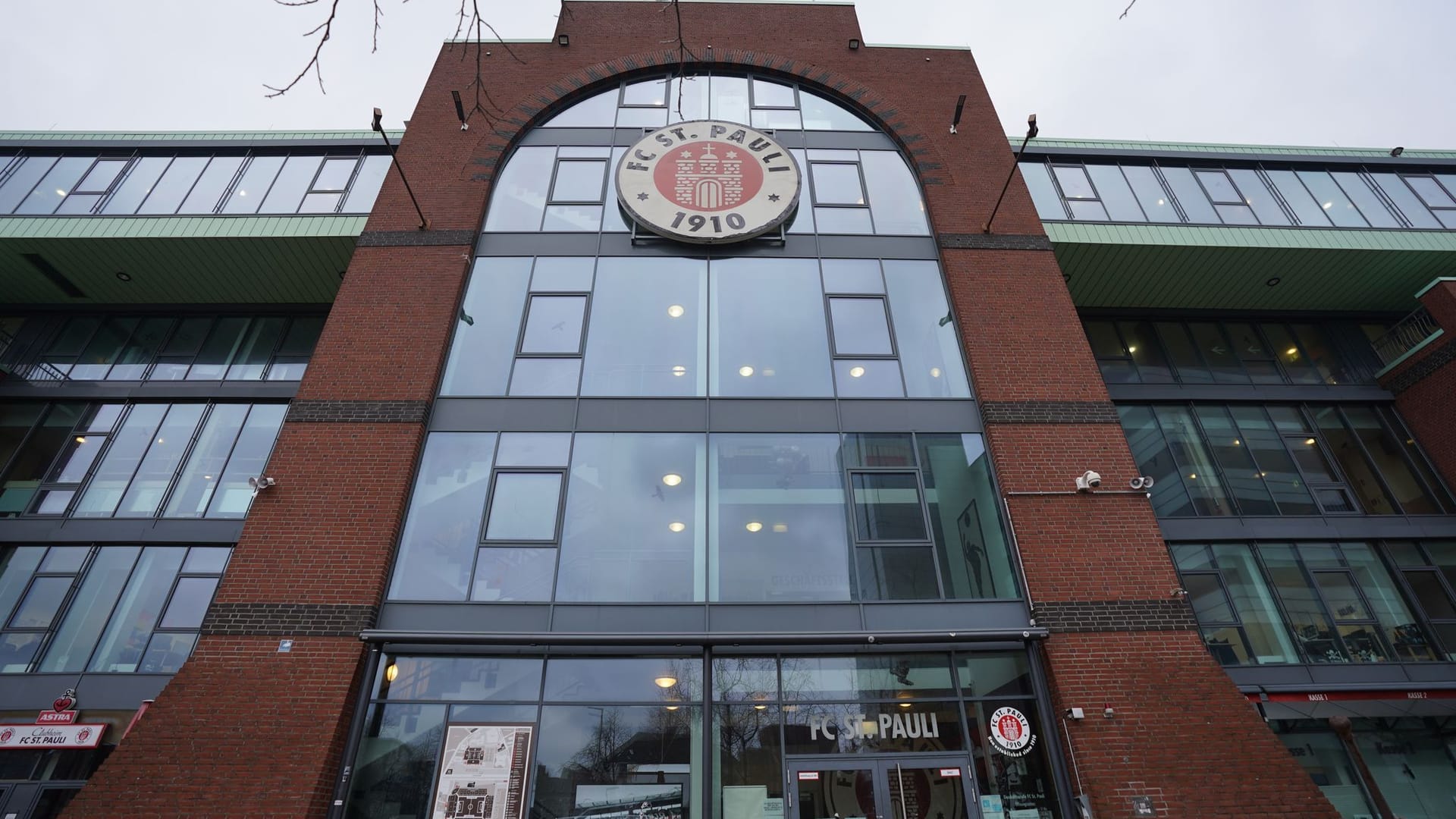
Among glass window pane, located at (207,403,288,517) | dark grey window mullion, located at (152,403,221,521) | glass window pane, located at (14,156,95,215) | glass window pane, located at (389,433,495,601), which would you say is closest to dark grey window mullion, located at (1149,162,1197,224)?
glass window pane, located at (389,433,495,601)

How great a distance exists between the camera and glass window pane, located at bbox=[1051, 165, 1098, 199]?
16.4 m

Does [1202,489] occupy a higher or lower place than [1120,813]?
higher

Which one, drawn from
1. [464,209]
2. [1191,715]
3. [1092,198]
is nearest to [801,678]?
[1191,715]

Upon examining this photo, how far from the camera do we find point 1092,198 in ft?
53.6

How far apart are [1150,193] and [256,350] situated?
20849mm

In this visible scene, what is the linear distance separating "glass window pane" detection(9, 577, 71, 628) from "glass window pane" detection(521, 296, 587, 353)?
10307 millimetres

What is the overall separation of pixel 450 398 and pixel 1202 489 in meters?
14.9

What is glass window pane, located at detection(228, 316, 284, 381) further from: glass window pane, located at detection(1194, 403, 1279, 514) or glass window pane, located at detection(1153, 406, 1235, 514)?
glass window pane, located at detection(1153, 406, 1235, 514)

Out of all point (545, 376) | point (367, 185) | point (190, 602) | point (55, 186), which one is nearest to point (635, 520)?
point (545, 376)

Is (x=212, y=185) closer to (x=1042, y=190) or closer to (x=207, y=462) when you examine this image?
(x=207, y=462)

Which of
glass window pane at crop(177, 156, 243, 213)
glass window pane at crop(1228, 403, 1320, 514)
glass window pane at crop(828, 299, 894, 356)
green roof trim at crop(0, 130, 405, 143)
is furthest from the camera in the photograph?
green roof trim at crop(0, 130, 405, 143)

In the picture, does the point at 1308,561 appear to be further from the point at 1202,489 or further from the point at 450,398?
the point at 450,398

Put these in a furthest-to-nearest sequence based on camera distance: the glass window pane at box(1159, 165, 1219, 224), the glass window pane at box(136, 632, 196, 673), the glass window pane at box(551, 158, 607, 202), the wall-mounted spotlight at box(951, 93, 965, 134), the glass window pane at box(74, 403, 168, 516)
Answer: the glass window pane at box(1159, 165, 1219, 224), the glass window pane at box(74, 403, 168, 516), the wall-mounted spotlight at box(951, 93, 965, 134), the glass window pane at box(551, 158, 607, 202), the glass window pane at box(136, 632, 196, 673)

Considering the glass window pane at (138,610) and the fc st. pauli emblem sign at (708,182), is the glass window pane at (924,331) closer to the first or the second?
the fc st. pauli emblem sign at (708,182)
